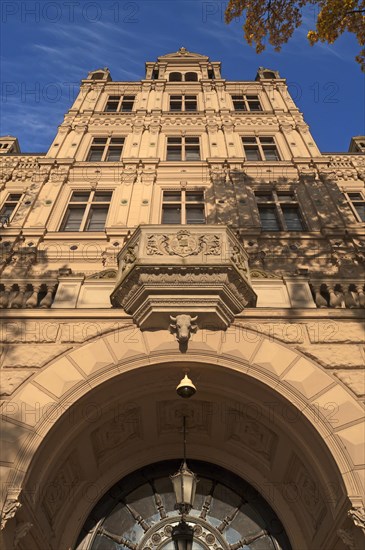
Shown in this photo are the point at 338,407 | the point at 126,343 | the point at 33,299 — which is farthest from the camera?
the point at 33,299

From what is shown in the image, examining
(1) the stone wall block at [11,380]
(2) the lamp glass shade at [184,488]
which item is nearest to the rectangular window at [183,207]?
(1) the stone wall block at [11,380]

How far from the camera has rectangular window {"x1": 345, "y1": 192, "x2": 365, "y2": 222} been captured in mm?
16656

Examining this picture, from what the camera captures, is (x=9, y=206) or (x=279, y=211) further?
(x=9, y=206)

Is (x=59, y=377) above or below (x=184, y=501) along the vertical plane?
above

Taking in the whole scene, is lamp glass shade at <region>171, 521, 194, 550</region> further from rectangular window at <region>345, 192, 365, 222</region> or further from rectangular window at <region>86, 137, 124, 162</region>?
rectangular window at <region>86, 137, 124, 162</region>

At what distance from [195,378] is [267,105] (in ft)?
61.2

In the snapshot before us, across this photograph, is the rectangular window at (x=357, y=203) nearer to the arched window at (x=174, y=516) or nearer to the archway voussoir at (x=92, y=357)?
the arched window at (x=174, y=516)

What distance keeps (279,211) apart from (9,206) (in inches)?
418

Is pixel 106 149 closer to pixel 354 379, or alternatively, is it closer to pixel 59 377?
pixel 59 377

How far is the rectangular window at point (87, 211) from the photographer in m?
15.2

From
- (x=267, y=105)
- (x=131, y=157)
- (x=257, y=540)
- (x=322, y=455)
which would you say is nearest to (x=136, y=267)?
(x=322, y=455)

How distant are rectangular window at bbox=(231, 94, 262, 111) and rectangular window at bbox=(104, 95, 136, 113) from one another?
18.8ft

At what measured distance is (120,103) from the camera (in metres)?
23.5

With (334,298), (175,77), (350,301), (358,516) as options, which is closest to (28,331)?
(334,298)
